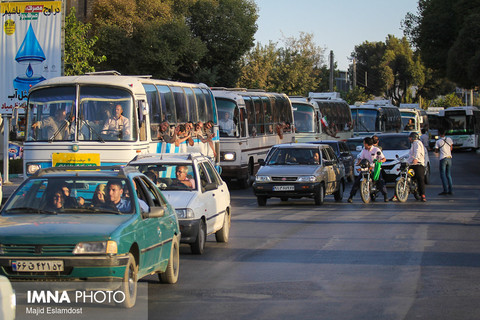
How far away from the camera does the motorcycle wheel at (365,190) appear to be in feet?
77.5

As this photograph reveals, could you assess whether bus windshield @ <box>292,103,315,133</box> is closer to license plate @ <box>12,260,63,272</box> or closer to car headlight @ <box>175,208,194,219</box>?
car headlight @ <box>175,208,194,219</box>

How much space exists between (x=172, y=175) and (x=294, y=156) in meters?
10.0

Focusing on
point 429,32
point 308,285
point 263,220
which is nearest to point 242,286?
point 308,285

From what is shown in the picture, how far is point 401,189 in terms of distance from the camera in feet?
78.5

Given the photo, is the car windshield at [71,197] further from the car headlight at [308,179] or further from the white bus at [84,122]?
the car headlight at [308,179]

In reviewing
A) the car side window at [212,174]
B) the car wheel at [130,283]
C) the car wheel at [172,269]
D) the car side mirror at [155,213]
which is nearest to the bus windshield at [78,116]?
the car side window at [212,174]

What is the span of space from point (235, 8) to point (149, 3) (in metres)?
8.64

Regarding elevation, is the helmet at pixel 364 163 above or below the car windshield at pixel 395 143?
below

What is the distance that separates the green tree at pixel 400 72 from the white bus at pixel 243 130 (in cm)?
7979

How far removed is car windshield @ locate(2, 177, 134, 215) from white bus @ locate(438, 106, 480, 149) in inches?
2279

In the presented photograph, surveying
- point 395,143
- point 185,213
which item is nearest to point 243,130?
point 395,143

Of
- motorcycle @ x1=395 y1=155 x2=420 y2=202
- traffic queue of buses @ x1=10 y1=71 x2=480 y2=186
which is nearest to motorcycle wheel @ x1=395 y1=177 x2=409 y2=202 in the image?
motorcycle @ x1=395 y1=155 x2=420 y2=202

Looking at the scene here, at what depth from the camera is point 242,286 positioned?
34.3ft

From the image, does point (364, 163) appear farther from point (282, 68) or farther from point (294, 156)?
point (282, 68)
